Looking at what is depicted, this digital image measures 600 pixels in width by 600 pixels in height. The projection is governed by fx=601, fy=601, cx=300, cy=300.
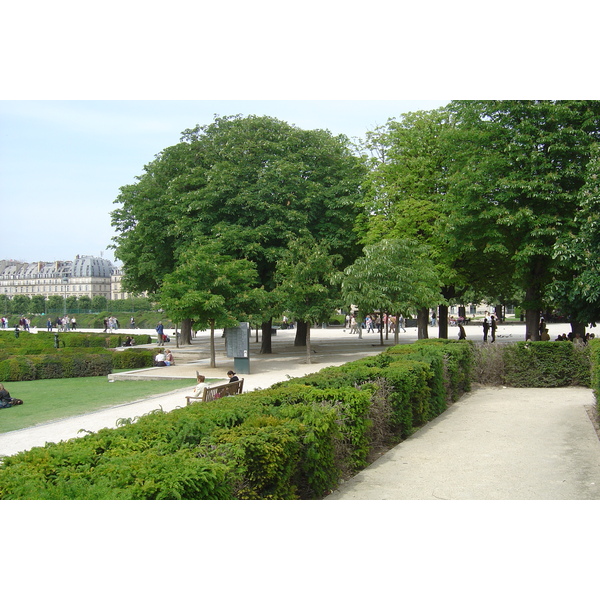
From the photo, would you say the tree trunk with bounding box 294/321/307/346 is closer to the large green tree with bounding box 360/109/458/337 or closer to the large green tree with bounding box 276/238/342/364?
the large green tree with bounding box 360/109/458/337

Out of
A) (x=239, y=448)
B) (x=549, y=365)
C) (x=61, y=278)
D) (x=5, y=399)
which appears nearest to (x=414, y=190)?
(x=549, y=365)

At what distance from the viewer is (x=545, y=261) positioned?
83.3ft

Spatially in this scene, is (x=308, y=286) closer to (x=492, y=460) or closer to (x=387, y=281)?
(x=387, y=281)

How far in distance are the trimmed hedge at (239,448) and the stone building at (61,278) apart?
67.8 meters

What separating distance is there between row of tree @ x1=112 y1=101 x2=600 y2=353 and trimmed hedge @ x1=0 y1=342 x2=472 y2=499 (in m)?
12.3

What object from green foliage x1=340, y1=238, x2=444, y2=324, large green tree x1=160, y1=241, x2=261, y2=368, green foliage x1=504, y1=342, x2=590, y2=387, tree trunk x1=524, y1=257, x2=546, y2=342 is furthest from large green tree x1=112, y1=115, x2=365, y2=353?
green foliage x1=504, y1=342, x2=590, y2=387

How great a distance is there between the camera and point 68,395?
17.9 meters

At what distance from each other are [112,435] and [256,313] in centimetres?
1776

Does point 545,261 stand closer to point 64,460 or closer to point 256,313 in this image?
point 256,313

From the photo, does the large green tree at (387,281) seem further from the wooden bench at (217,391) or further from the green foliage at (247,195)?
the wooden bench at (217,391)

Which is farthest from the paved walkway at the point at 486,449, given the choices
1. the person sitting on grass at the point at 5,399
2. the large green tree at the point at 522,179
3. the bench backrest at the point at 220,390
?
the large green tree at the point at 522,179

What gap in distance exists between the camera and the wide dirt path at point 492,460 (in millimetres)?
7301

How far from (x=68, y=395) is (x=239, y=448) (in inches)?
558

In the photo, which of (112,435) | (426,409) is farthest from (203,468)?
(426,409)
